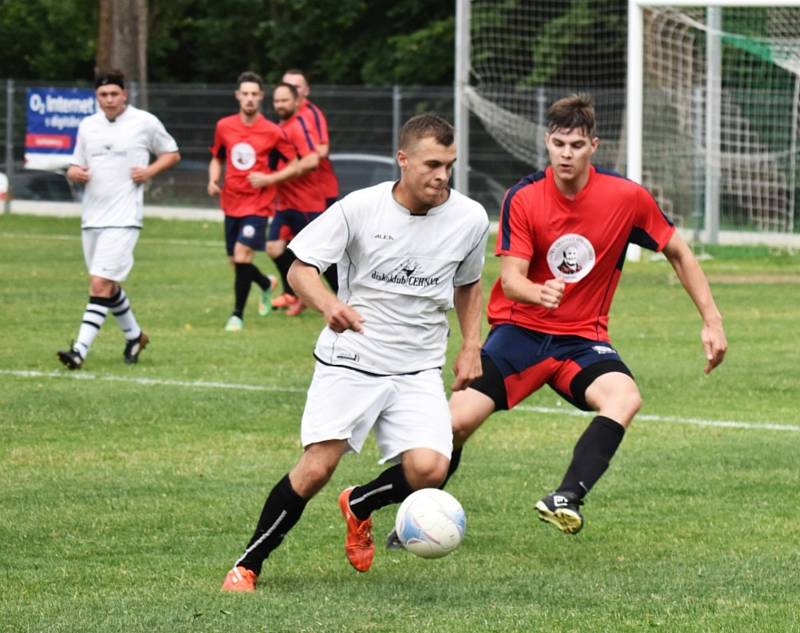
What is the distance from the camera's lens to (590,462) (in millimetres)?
7227

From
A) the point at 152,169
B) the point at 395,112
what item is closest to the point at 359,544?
the point at 152,169

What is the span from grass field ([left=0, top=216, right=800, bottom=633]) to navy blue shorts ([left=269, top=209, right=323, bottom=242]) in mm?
1758

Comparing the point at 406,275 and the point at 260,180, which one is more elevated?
the point at 406,275

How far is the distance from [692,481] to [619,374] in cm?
169

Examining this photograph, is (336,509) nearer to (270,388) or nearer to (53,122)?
(270,388)

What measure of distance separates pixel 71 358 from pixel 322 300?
23.5 feet

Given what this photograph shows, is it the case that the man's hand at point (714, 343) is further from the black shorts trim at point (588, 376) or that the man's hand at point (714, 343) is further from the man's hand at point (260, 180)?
the man's hand at point (260, 180)

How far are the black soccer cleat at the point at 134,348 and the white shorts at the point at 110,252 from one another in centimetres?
56

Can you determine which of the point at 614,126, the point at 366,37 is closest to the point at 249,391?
the point at 614,126

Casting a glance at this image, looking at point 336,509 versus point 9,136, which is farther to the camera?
point 9,136

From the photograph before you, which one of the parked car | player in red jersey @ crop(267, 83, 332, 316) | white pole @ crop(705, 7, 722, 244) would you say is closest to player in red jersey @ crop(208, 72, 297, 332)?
player in red jersey @ crop(267, 83, 332, 316)

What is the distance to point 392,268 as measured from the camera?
22.1 feet

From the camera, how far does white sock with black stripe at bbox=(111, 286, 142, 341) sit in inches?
535

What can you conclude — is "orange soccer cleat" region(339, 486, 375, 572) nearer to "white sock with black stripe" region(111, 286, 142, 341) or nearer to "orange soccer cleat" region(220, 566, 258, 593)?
"orange soccer cleat" region(220, 566, 258, 593)
